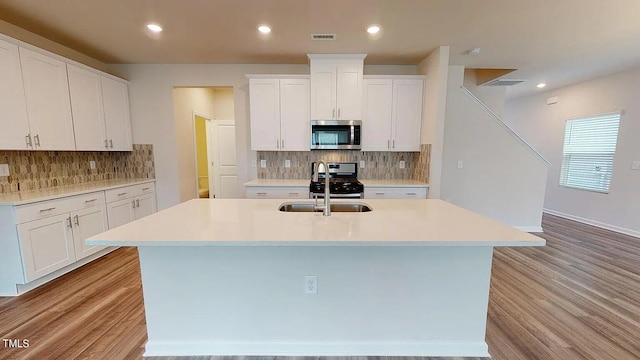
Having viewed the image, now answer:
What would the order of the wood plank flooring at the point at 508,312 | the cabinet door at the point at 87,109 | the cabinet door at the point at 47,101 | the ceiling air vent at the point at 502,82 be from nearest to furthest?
the wood plank flooring at the point at 508,312 < the cabinet door at the point at 47,101 < the cabinet door at the point at 87,109 < the ceiling air vent at the point at 502,82

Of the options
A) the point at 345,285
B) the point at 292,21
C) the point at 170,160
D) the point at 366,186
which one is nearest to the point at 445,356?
the point at 345,285

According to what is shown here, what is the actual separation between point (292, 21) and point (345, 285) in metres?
2.50

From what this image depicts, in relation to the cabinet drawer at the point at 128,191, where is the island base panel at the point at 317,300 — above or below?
below

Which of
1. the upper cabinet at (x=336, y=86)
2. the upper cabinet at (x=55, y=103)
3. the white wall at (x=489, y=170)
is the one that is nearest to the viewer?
the upper cabinet at (x=55, y=103)

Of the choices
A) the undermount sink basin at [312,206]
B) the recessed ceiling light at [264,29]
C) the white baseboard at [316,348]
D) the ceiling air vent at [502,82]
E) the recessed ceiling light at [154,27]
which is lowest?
the white baseboard at [316,348]

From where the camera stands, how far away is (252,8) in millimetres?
2318

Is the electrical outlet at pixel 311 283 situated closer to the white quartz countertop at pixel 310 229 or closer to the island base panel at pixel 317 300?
the island base panel at pixel 317 300

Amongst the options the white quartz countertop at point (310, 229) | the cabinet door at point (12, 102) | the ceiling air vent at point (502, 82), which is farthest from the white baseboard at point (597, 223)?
the cabinet door at point (12, 102)

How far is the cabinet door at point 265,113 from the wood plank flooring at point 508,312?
2171 millimetres

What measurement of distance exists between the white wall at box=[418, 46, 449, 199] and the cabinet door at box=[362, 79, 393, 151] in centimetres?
50

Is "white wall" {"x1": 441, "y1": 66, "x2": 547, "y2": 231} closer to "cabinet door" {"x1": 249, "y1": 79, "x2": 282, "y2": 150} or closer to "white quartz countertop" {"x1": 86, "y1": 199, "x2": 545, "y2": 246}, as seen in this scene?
"white quartz countertop" {"x1": 86, "y1": 199, "x2": 545, "y2": 246}

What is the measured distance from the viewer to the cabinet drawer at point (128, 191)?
10.3ft

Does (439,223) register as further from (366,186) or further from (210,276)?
(366,186)

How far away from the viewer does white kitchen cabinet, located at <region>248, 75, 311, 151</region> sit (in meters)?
3.58
